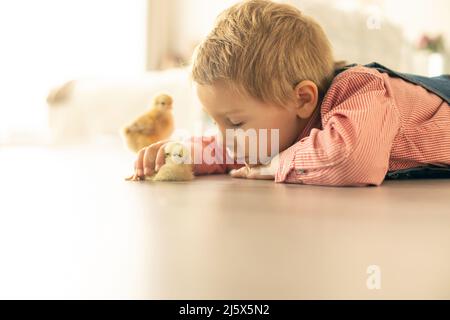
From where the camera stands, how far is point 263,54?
1.09 m

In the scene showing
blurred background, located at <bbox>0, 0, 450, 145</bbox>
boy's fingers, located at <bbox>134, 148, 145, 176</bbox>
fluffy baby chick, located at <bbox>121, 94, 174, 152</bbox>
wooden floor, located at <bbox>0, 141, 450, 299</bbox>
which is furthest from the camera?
blurred background, located at <bbox>0, 0, 450, 145</bbox>

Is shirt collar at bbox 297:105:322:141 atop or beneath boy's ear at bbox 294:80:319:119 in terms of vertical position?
beneath

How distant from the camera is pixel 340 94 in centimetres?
111

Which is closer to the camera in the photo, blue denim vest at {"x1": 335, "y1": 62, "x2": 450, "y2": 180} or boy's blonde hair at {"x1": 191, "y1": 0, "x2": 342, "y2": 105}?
boy's blonde hair at {"x1": 191, "y1": 0, "x2": 342, "y2": 105}

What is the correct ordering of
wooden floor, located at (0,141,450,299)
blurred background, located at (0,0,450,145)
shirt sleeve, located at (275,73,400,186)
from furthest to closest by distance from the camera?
blurred background, located at (0,0,450,145)
shirt sleeve, located at (275,73,400,186)
wooden floor, located at (0,141,450,299)

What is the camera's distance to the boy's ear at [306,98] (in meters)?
1.12

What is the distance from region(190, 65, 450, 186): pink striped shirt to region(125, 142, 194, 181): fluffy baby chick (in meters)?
0.19

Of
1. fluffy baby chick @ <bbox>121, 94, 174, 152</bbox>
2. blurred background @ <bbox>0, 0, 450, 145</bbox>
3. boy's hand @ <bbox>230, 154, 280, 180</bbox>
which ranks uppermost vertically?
blurred background @ <bbox>0, 0, 450, 145</bbox>

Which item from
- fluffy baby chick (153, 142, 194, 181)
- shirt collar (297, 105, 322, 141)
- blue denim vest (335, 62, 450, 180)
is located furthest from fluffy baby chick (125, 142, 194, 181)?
blue denim vest (335, 62, 450, 180)

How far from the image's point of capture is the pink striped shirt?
103 centimetres

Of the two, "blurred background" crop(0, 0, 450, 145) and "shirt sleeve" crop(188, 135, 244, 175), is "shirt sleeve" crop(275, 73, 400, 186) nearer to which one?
"shirt sleeve" crop(188, 135, 244, 175)

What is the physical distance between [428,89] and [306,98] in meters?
0.30

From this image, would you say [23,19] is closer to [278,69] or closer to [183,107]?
[183,107]

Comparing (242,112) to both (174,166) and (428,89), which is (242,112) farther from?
(428,89)
